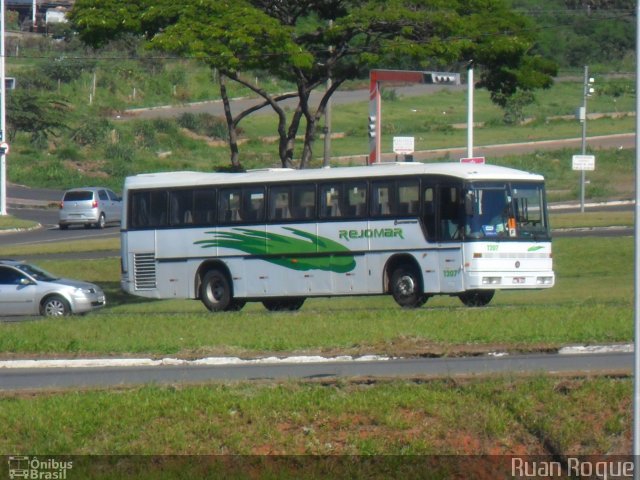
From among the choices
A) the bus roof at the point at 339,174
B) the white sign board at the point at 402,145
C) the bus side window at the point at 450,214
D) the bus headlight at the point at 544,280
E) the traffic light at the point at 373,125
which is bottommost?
the bus headlight at the point at 544,280

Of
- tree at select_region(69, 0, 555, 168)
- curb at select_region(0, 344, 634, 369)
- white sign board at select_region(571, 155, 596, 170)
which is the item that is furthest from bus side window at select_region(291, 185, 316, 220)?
white sign board at select_region(571, 155, 596, 170)

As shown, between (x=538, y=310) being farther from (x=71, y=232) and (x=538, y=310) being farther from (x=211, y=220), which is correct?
(x=71, y=232)

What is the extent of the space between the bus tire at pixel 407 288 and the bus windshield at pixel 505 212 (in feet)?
4.94

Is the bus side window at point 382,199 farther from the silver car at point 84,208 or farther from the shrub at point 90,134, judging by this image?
the shrub at point 90,134

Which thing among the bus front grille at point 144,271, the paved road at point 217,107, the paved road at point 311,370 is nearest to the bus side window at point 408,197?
the bus front grille at point 144,271

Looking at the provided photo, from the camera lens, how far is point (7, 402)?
12219mm

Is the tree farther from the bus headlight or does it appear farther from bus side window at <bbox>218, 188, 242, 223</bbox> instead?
the bus headlight

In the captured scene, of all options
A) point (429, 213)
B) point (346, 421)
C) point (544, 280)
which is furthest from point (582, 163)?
point (346, 421)

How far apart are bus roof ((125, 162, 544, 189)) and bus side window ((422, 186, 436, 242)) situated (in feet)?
1.38

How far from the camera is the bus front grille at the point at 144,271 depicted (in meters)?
26.9

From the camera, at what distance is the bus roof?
24.2 m

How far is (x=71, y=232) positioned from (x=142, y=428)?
128 feet

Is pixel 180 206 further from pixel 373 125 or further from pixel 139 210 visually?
pixel 373 125

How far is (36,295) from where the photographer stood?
2694 centimetres
